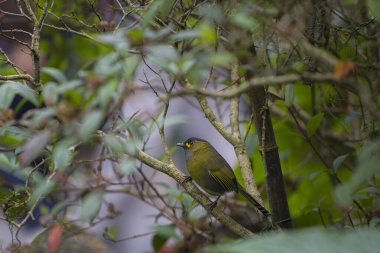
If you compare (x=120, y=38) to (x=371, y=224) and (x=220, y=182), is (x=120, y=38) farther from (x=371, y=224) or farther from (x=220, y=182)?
(x=220, y=182)

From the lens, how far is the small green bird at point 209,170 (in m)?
4.69

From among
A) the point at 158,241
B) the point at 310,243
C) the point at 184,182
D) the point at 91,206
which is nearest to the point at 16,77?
the point at 184,182

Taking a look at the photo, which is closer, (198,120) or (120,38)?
(120,38)

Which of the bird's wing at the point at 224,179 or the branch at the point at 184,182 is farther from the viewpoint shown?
the bird's wing at the point at 224,179

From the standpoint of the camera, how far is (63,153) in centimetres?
228

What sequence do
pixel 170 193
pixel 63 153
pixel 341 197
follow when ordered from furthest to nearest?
pixel 170 193, pixel 63 153, pixel 341 197

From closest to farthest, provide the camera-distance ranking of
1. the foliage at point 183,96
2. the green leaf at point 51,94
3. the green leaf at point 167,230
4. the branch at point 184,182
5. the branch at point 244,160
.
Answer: the foliage at point 183,96 → the green leaf at point 51,94 → the green leaf at point 167,230 → the branch at point 184,182 → the branch at point 244,160

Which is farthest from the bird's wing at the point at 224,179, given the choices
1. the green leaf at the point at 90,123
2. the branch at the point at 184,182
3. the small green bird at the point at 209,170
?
the green leaf at the point at 90,123

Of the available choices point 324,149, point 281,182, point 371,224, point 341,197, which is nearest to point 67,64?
point 324,149

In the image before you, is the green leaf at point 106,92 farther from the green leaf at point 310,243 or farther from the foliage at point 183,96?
the green leaf at point 310,243

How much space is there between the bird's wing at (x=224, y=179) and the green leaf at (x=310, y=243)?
2459mm

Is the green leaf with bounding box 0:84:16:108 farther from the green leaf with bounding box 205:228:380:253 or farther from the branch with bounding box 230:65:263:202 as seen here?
the branch with bounding box 230:65:263:202

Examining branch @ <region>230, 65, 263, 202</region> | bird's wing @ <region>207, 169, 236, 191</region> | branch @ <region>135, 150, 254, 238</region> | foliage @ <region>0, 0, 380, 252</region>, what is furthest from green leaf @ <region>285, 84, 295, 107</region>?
bird's wing @ <region>207, 169, 236, 191</region>

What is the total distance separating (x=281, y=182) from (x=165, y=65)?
1.44 metres
